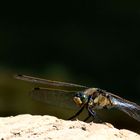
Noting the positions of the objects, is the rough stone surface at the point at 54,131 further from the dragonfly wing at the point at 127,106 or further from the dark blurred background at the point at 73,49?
the dark blurred background at the point at 73,49

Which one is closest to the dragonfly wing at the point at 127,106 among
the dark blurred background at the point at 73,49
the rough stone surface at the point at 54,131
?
the rough stone surface at the point at 54,131

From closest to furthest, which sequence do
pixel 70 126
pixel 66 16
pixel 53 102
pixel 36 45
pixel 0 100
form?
pixel 70 126, pixel 53 102, pixel 0 100, pixel 36 45, pixel 66 16

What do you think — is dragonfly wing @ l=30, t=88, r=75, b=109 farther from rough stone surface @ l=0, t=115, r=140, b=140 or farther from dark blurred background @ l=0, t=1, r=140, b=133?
dark blurred background @ l=0, t=1, r=140, b=133

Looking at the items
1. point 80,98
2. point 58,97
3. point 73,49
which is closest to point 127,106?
point 80,98

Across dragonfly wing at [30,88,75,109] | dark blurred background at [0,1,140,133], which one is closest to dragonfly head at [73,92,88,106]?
dragonfly wing at [30,88,75,109]

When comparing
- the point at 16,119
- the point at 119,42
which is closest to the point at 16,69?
the point at 119,42

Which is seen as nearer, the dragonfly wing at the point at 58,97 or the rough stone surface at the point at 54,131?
the rough stone surface at the point at 54,131

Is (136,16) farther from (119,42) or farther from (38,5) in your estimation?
(38,5)
